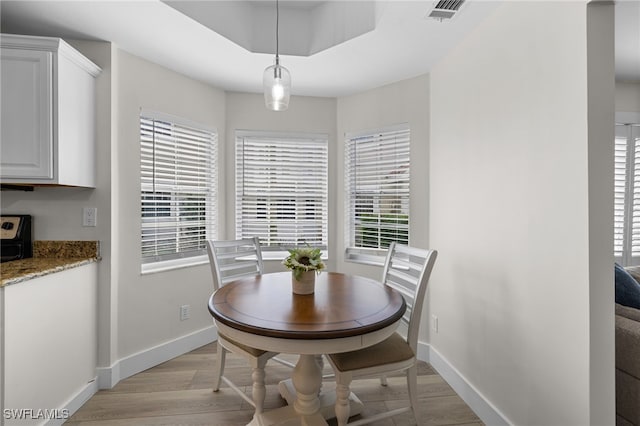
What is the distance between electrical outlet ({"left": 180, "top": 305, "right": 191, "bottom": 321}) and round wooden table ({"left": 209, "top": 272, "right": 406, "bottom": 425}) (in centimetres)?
108

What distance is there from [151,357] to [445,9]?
127 inches

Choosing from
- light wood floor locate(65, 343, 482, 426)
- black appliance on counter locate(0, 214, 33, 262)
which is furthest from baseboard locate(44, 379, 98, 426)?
black appliance on counter locate(0, 214, 33, 262)

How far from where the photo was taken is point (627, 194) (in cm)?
309

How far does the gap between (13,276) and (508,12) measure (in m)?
2.96

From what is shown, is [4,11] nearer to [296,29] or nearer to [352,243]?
[296,29]

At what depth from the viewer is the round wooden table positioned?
4.43 feet

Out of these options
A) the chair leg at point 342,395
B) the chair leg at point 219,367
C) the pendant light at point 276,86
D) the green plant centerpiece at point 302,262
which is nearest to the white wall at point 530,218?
the chair leg at point 342,395

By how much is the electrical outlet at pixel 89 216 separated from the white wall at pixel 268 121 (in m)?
1.16

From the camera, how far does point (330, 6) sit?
2311 millimetres

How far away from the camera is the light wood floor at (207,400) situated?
2.01 m

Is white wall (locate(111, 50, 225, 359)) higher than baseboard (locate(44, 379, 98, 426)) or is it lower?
higher

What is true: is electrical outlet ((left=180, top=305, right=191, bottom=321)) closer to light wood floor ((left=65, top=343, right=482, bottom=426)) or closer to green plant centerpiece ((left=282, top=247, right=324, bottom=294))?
light wood floor ((left=65, top=343, right=482, bottom=426))

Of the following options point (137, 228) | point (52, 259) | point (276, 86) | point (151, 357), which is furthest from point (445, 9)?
point (151, 357)

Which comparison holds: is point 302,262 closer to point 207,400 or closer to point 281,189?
point 207,400
